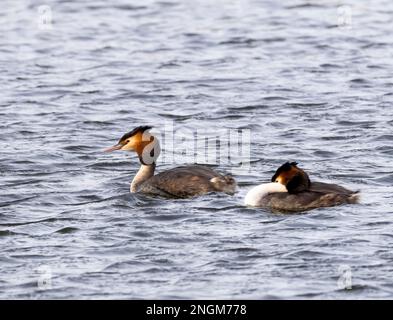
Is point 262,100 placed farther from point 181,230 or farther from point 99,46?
point 181,230

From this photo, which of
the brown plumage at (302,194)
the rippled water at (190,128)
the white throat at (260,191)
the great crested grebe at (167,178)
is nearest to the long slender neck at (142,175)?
the great crested grebe at (167,178)

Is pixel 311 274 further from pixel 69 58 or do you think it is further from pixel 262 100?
pixel 69 58

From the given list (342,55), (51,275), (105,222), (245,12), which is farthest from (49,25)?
(51,275)

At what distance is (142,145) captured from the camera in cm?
1490

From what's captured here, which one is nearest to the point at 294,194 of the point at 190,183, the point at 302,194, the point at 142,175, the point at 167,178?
the point at 302,194

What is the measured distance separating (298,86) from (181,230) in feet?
28.0

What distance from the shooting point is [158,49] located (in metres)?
23.9

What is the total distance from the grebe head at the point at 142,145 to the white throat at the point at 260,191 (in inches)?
64.5

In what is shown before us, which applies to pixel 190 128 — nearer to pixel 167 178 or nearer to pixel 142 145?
pixel 142 145

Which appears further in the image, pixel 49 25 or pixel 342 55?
pixel 49 25

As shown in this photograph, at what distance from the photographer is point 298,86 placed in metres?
20.8
